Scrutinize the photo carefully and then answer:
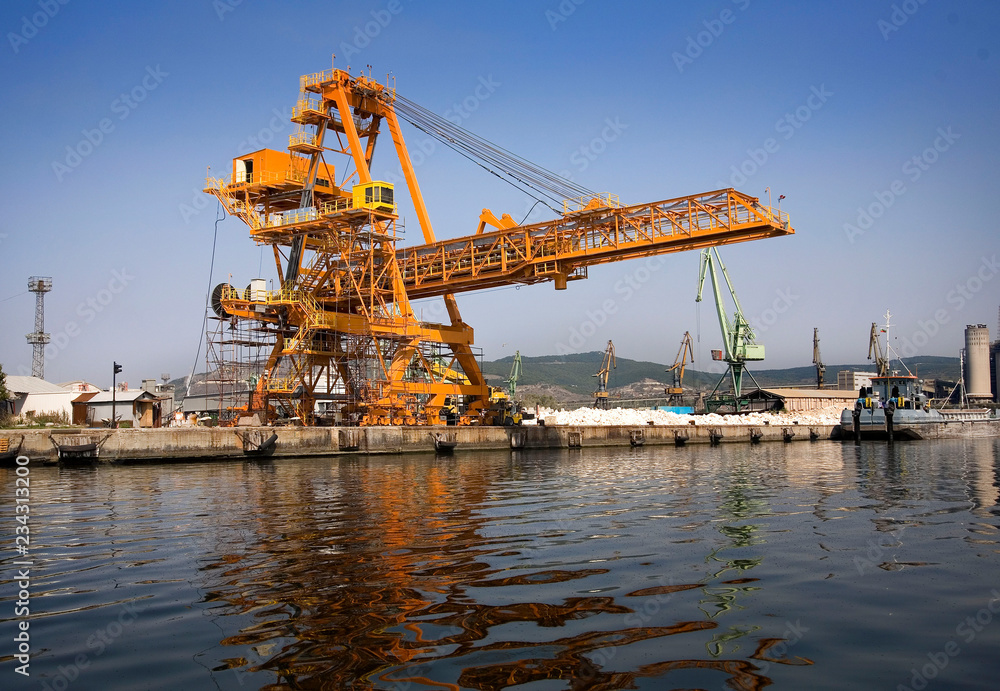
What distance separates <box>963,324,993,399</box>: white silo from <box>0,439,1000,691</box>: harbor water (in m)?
126

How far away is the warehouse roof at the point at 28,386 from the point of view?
50.1 m

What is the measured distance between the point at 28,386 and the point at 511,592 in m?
55.0

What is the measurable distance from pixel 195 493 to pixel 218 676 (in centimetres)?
1410

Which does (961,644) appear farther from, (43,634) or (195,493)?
(195,493)

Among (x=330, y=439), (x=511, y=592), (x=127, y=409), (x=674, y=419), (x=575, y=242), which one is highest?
(x=575, y=242)

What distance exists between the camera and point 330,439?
117ft

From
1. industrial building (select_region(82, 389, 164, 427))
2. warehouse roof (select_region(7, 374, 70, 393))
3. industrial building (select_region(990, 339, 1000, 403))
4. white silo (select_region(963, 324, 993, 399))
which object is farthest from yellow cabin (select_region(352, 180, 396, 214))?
industrial building (select_region(990, 339, 1000, 403))

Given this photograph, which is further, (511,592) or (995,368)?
(995,368)

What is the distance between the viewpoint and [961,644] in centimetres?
660

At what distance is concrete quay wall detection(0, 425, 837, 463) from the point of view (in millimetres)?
30641

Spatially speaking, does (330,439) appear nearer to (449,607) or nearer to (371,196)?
(371,196)

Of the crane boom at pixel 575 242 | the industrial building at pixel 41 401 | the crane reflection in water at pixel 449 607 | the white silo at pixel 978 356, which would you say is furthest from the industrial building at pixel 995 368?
the crane reflection in water at pixel 449 607

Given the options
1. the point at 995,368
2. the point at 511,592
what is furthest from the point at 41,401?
the point at 995,368

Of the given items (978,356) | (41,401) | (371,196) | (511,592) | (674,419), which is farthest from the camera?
(978,356)
